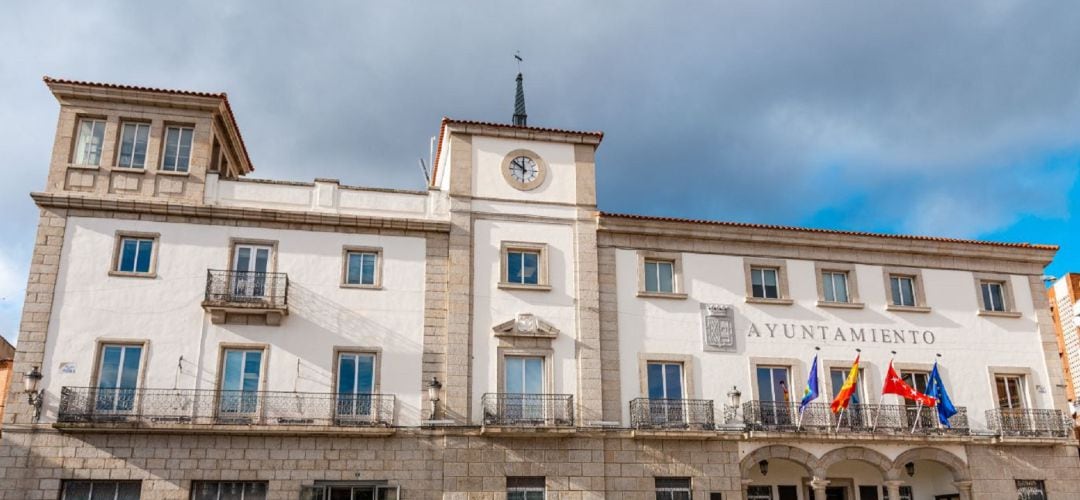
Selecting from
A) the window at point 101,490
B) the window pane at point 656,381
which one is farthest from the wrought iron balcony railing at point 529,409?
the window at point 101,490

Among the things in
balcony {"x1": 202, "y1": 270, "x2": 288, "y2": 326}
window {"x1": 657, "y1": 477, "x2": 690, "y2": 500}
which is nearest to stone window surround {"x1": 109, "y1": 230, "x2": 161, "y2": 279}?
balcony {"x1": 202, "y1": 270, "x2": 288, "y2": 326}

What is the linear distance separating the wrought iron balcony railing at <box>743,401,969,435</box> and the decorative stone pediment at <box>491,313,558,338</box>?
5.35 meters

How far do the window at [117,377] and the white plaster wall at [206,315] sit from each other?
0.87 ft

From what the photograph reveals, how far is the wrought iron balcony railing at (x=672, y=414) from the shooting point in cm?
2238

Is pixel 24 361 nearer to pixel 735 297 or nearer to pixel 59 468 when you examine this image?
pixel 59 468

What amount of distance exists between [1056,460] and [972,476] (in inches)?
106

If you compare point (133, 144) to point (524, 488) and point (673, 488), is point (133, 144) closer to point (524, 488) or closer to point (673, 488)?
point (524, 488)

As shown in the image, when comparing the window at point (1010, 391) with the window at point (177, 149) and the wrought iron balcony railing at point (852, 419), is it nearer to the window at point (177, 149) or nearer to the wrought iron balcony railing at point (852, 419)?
the wrought iron balcony railing at point (852, 419)

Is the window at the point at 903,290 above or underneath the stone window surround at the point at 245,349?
above

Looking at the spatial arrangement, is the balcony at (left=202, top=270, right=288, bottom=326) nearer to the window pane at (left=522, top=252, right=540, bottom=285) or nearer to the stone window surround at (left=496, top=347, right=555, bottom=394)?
the stone window surround at (left=496, top=347, right=555, bottom=394)

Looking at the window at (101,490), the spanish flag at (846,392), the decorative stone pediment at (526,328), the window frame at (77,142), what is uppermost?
the window frame at (77,142)

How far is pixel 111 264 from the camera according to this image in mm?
21109

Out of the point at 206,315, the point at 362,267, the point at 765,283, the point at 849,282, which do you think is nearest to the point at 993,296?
the point at 849,282

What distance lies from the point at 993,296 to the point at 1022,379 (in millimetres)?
2446
